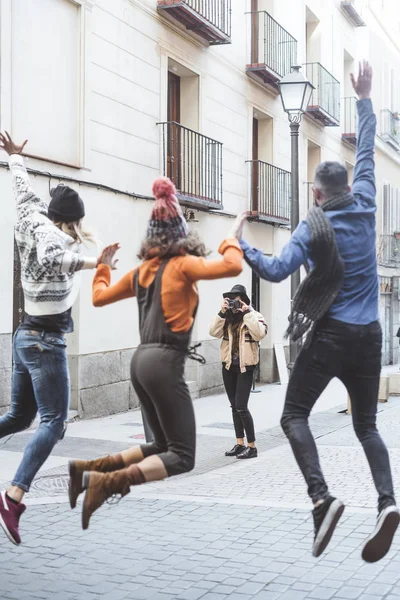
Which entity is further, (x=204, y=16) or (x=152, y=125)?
(x=204, y=16)

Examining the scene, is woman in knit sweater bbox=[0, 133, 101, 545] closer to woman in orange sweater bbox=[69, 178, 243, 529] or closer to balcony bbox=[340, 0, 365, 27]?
woman in orange sweater bbox=[69, 178, 243, 529]

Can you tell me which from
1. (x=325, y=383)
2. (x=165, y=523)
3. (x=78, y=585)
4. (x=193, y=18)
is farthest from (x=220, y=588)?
(x=193, y=18)

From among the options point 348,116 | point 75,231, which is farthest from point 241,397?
point 348,116

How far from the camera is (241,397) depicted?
1011 cm

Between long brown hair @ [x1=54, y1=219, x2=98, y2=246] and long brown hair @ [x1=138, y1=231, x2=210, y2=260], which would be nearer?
long brown hair @ [x1=138, y1=231, x2=210, y2=260]

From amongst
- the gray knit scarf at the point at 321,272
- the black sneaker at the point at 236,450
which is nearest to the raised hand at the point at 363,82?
the gray knit scarf at the point at 321,272

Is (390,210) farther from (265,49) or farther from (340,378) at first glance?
(340,378)

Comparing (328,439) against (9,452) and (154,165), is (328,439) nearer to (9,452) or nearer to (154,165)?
(9,452)

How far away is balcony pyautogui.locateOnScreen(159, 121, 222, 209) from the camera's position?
1593cm

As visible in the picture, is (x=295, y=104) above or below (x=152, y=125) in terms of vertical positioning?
below

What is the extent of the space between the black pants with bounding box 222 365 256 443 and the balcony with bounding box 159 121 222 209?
601 centimetres

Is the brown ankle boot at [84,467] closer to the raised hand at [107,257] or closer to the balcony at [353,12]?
the raised hand at [107,257]

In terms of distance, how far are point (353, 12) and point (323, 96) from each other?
439 centimetres

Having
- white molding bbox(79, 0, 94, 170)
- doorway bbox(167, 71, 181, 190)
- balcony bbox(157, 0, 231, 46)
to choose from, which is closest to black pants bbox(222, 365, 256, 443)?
white molding bbox(79, 0, 94, 170)
